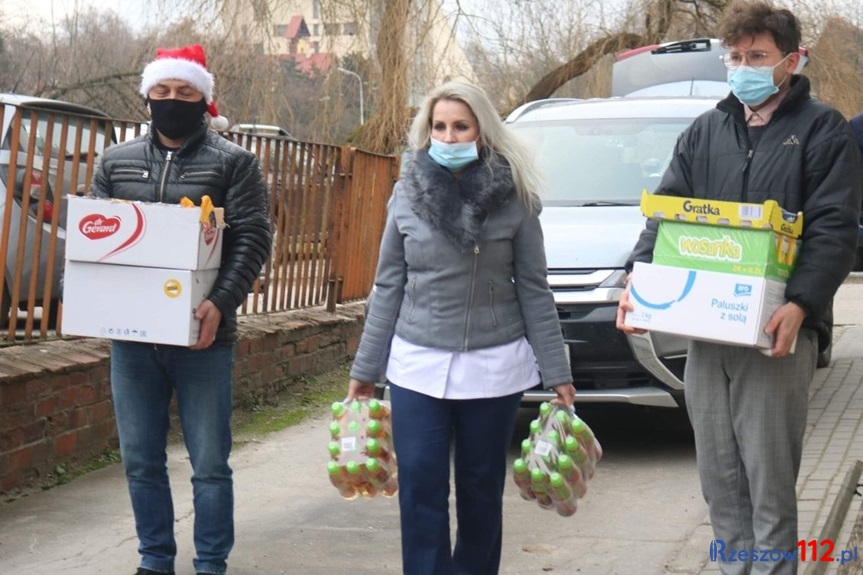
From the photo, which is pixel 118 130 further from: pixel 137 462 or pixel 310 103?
pixel 310 103

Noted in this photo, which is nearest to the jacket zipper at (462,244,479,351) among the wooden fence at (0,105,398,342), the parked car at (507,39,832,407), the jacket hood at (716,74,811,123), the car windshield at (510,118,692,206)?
the jacket hood at (716,74,811,123)

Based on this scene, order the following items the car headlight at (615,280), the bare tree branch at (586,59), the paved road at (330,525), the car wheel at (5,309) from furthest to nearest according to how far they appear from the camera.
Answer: the bare tree branch at (586,59) → the car headlight at (615,280) → the car wheel at (5,309) → the paved road at (330,525)

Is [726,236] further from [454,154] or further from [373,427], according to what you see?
[373,427]

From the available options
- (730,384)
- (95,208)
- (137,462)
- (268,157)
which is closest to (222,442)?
(137,462)

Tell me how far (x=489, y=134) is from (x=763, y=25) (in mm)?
929

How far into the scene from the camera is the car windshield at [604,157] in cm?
772

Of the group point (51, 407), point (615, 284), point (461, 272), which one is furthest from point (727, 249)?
point (51, 407)

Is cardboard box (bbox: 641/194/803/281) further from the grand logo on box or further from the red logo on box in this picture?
the red logo on box

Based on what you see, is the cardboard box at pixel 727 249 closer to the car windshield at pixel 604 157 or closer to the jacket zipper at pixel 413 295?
the jacket zipper at pixel 413 295

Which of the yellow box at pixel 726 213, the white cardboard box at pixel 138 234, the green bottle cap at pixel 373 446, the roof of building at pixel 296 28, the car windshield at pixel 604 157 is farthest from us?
the roof of building at pixel 296 28

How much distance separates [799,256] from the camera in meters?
3.82

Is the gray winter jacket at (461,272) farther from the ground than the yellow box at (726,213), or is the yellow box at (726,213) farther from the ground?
the yellow box at (726,213)

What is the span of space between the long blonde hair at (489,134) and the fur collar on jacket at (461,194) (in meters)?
0.04

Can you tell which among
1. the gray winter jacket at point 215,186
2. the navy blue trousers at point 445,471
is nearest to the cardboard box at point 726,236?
the navy blue trousers at point 445,471
